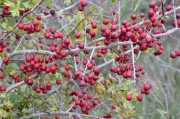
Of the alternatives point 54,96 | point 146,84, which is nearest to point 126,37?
point 146,84

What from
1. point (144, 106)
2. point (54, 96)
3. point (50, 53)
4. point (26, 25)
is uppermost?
point (26, 25)

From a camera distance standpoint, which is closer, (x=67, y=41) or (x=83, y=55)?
(x=67, y=41)

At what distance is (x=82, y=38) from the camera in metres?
2.74

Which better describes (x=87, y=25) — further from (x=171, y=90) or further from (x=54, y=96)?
(x=171, y=90)

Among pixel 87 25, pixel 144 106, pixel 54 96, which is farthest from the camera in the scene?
pixel 144 106

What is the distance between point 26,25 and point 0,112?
20.4 inches

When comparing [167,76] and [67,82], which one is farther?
[167,76]

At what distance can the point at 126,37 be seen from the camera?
2283 millimetres

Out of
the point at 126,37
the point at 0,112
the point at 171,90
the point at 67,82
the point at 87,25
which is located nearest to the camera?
the point at 126,37

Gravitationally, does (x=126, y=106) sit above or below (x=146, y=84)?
below

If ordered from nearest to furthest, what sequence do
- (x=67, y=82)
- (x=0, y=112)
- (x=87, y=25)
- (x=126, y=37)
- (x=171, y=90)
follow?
1. (x=126, y=37)
2. (x=0, y=112)
3. (x=87, y=25)
4. (x=67, y=82)
5. (x=171, y=90)

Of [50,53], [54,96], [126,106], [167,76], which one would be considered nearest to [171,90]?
[167,76]

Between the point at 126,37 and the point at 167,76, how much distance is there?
14.8 feet

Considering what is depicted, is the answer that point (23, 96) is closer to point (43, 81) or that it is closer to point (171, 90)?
point (43, 81)
